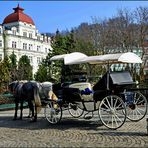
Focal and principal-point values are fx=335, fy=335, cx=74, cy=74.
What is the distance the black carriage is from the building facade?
60087 millimetres

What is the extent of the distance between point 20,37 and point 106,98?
66776mm

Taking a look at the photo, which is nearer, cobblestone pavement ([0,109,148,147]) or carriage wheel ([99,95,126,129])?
cobblestone pavement ([0,109,148,147])

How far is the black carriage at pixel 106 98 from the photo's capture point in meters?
10.7

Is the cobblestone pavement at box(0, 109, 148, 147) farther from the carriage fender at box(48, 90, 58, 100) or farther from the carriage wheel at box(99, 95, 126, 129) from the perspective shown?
the carriage fender at box(48, 90, 58, 100)

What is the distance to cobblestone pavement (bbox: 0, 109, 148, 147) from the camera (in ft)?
27.6

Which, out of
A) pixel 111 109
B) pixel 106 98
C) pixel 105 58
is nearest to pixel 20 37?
pixel 105 58

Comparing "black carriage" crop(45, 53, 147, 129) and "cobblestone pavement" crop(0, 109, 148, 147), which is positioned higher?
"black carriage" crop(45, 53, 147, 129)

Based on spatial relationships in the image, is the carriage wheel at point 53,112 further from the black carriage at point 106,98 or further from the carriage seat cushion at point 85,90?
the carriage seat cushion at point 85,90

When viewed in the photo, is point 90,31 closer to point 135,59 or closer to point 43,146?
point 135,59

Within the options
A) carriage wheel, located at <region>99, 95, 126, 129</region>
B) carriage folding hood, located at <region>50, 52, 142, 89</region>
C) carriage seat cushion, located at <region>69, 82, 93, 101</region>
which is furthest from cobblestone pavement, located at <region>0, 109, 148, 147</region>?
carriage folding hood, located at <region>50, 52, 142, 89</region>


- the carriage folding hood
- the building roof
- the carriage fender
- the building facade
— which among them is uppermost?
the building roof

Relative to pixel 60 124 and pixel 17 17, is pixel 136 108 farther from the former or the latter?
pixel 17 17

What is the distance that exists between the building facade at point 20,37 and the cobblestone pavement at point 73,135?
199 ft

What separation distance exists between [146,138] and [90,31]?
26.2 metres
